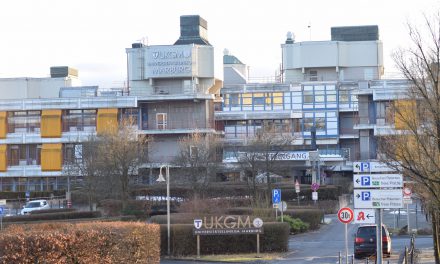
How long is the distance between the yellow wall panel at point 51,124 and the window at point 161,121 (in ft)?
35.1

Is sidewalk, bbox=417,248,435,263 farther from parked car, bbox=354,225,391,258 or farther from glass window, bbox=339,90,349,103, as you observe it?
Result: glass window, bbox=339,90,349,103

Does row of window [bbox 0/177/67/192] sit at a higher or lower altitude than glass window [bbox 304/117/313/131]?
lower

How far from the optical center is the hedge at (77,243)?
22.4m

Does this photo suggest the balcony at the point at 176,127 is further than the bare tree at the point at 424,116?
Yes

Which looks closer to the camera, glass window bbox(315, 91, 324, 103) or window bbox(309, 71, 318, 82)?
glass window bbox(315, 91, 324, 103)

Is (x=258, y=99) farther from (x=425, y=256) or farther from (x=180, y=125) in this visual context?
(x=425, y=256)

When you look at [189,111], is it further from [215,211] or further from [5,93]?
[215,211]

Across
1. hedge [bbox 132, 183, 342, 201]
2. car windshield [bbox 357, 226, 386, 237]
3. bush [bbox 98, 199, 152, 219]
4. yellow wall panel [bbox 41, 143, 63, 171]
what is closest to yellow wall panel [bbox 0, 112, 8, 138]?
yellow wall panel [bbox 41, 143, 63, 171]

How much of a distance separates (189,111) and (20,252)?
6404 centimetres

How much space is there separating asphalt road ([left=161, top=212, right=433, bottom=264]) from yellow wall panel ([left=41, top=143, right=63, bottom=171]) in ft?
131

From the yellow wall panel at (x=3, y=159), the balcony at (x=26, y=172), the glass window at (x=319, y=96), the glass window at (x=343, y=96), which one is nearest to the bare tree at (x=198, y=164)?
the balcony at (x=26, y=172)

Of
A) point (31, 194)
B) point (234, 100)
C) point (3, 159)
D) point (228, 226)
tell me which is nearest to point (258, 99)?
point (234, 100)

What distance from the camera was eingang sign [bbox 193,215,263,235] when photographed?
1519 inches

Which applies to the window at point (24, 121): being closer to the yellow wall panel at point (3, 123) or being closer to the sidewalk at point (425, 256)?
the yellow wall panel at point (3, 123)
